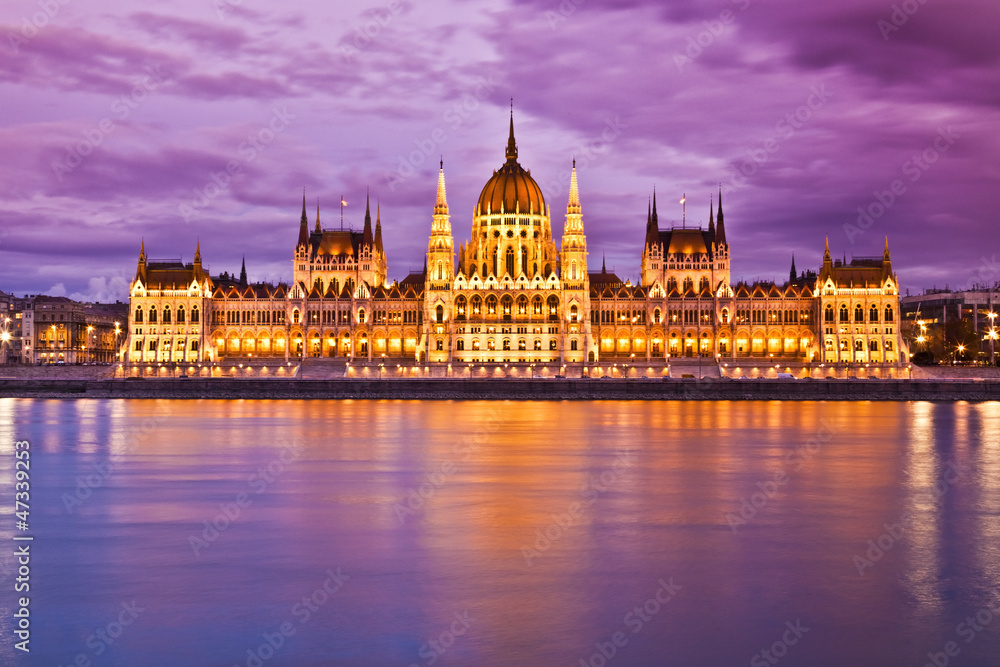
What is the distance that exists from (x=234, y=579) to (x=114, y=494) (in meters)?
10.9

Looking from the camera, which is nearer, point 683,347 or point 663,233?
point 683,347

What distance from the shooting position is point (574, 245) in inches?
5039

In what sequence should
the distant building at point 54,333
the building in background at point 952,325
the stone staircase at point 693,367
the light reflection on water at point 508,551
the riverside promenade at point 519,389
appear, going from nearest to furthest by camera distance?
the light reflection on water at point 508,551 → the riverside promenade at point 519,389 → the stone staircase at point 693,367 → the building in background at point 952,325 → the distant building at point 54,333

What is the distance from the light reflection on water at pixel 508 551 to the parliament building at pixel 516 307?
268 ft

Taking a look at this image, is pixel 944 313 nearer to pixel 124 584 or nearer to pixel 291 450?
pixel 291 450

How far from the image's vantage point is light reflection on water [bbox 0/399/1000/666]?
1262 cm

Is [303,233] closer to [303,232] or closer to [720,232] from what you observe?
[303,232]

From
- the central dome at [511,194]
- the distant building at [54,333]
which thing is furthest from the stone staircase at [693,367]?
the distant building at [54,333]

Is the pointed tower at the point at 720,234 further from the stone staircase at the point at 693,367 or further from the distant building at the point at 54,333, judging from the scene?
the distant building at the point at 54,333

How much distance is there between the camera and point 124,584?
15.2 meters

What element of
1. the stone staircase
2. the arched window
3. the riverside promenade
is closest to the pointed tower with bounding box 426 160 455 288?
the arched window

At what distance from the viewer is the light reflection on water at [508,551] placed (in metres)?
12.6

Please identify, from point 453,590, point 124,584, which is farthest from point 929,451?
point 124,584

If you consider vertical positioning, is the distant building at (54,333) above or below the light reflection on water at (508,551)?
above
